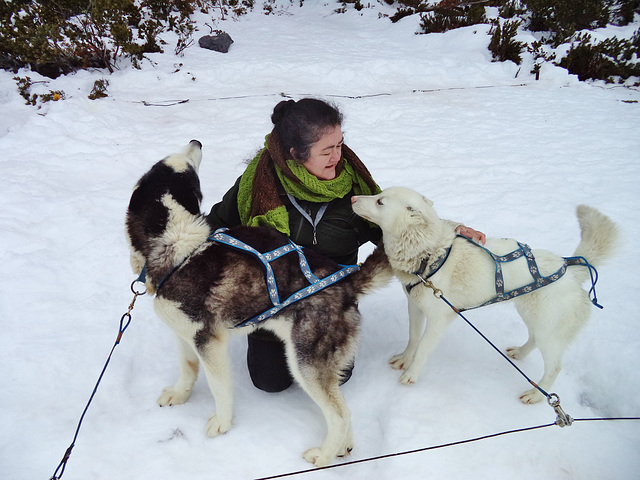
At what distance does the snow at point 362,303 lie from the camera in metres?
1.69

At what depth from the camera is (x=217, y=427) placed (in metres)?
1.76

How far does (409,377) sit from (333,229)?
3.04 ft

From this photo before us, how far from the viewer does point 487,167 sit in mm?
4383

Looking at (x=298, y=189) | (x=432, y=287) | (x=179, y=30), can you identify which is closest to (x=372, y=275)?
(x=432, y=287)

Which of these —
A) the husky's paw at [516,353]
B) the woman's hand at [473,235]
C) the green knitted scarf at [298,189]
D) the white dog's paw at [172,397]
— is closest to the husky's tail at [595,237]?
the woman's hand at [473,235]

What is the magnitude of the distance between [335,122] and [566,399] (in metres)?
1.92

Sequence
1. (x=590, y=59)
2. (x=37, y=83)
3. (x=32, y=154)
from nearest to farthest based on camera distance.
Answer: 1. (x=32, y=154)
2. (x=37, y=83)
3. (x=590, y=59)

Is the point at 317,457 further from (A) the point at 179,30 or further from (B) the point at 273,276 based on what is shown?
(A) the point at 179,30

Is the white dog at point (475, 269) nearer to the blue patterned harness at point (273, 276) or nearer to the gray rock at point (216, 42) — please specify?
the blue patterned harness at point (273, 276)

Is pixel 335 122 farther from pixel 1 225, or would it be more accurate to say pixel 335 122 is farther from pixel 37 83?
pixel 37 83

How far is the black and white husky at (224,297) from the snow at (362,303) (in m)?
0.43

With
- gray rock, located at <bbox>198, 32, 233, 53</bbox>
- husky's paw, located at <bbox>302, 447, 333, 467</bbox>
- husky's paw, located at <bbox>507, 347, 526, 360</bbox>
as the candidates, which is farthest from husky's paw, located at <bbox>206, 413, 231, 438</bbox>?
gray rock, located at <bbox>198, 32, 233, 53</bbox>

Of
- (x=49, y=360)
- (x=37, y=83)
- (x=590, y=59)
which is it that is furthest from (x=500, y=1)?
(x=49, y=360)

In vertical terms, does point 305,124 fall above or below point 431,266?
above
